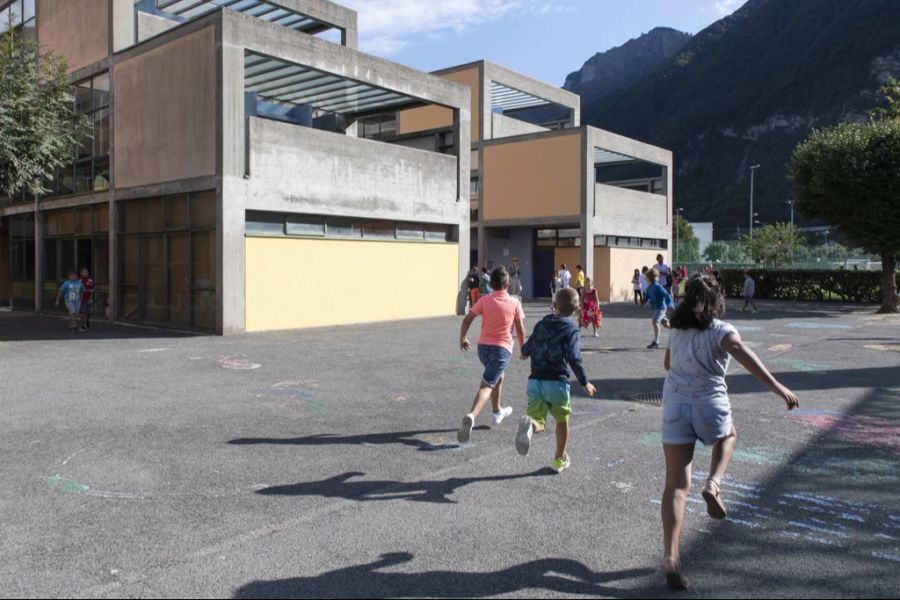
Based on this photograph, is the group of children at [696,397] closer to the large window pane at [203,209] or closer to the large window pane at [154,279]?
the large window pane at [203,209]

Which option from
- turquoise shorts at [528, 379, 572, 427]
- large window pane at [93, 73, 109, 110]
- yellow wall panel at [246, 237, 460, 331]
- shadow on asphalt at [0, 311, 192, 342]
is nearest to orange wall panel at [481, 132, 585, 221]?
yellow wall panel at [246, 237, 460, 331]

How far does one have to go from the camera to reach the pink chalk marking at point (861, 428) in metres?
6.91

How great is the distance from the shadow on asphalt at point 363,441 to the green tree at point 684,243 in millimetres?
57155

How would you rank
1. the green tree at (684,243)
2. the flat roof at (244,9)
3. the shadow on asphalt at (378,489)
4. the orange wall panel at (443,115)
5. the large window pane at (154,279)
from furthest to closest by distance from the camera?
the green tree at (684,243) < the orange wall panel at (443,115) < the flat roof at (244,9) < the large window pane at (154,279) < the shadow on asphalt at (378,489)

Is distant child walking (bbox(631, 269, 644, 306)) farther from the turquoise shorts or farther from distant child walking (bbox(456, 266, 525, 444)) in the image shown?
the turquoise shorts

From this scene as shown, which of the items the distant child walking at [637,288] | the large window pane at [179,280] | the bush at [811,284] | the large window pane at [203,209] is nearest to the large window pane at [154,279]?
the large window pane at [179,280]

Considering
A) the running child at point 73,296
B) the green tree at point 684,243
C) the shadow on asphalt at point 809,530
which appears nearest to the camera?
the shadow on asphalt at point 809,530

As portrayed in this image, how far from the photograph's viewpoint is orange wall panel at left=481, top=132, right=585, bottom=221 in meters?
30.0

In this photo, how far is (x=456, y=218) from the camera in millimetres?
22578

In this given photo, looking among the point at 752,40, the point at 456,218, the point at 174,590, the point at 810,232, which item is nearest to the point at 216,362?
the point at 174,590

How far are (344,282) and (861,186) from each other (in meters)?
17.5

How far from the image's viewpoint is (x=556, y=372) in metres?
5.81

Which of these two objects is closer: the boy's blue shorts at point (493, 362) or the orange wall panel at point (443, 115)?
the boy's blue shorts at point (493, 362)

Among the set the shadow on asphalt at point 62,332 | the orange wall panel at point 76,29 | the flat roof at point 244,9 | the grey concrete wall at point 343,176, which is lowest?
the shadow on asphalt at point 62,332
